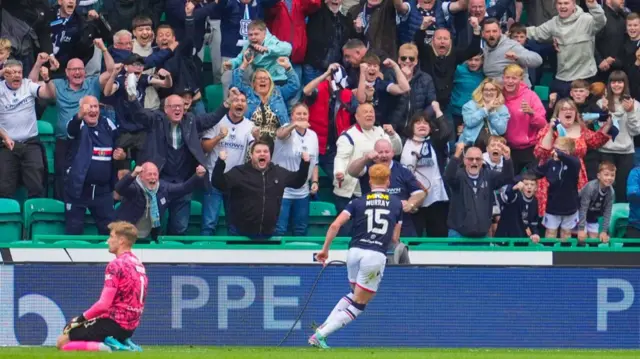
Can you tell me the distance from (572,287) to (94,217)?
5821 mm

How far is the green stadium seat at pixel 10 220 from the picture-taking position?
1634 centimetres

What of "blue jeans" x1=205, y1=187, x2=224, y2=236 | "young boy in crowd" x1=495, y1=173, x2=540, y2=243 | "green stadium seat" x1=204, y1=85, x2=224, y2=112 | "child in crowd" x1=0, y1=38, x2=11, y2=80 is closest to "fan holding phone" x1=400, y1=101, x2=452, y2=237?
"young boy in crowd" x1=495, y1=173, x2=540, y2=243

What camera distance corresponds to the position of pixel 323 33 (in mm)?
18250

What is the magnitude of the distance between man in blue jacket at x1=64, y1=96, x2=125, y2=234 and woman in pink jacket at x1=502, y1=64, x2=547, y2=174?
502 centimetres

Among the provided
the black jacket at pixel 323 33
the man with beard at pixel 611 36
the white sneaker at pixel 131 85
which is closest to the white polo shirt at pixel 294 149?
the black jacket at pixel 323 33

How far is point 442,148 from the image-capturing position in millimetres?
17594

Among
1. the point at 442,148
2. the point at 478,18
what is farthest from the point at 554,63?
the point at 442,148

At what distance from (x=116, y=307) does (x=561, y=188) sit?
21.5 ft

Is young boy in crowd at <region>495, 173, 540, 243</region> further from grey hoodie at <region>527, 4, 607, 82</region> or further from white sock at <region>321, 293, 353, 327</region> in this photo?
white sock at <region>321, 293, 353, 327</region>

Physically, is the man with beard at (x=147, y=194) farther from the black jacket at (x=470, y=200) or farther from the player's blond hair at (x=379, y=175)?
the black jacket at (x=470, y=200)

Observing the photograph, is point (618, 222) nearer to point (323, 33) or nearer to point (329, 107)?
point (329, 107)

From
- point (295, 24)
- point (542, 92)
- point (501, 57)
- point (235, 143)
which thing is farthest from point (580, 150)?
point (235, 143)

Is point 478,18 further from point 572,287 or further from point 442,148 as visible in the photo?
point 572,287

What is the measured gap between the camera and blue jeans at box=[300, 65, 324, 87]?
60.0 ft
